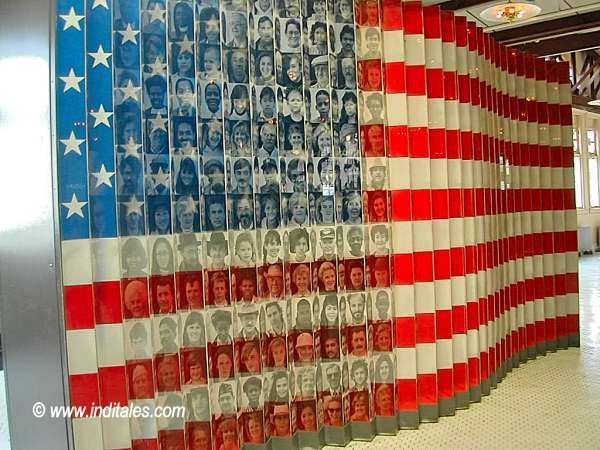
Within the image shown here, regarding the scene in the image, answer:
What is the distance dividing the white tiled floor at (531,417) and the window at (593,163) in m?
10.9

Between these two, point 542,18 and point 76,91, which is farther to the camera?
point 542,18

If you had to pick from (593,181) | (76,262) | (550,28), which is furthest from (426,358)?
(593,181)

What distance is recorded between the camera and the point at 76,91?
7.10ft

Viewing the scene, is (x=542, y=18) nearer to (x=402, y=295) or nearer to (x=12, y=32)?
(x=402, y=295)

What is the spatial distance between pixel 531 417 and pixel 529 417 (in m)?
0.01

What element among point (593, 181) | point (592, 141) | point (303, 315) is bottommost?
point (303, 315)

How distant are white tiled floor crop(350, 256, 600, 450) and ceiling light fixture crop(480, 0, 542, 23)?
125 inches

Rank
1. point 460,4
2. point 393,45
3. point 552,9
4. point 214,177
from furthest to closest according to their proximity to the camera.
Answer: point 552,9, point 460,4, point 393,45, point 214,177

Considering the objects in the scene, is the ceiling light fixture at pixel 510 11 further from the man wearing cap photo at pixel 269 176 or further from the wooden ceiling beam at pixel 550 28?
the man wearing cap photo at pixel 269 176

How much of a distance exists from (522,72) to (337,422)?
3.33 m

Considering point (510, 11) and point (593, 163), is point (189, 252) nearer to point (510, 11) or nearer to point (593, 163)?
point (510, 11)

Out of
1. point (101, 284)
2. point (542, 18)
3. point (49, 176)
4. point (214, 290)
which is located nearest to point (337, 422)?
point (214, 290)

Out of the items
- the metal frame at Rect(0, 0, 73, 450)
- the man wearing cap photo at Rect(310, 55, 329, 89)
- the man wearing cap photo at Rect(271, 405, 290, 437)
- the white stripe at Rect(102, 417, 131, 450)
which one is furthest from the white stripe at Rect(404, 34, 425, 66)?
the white stripe at Rect(102, 417, 131, 450)

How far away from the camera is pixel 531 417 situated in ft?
10.9
